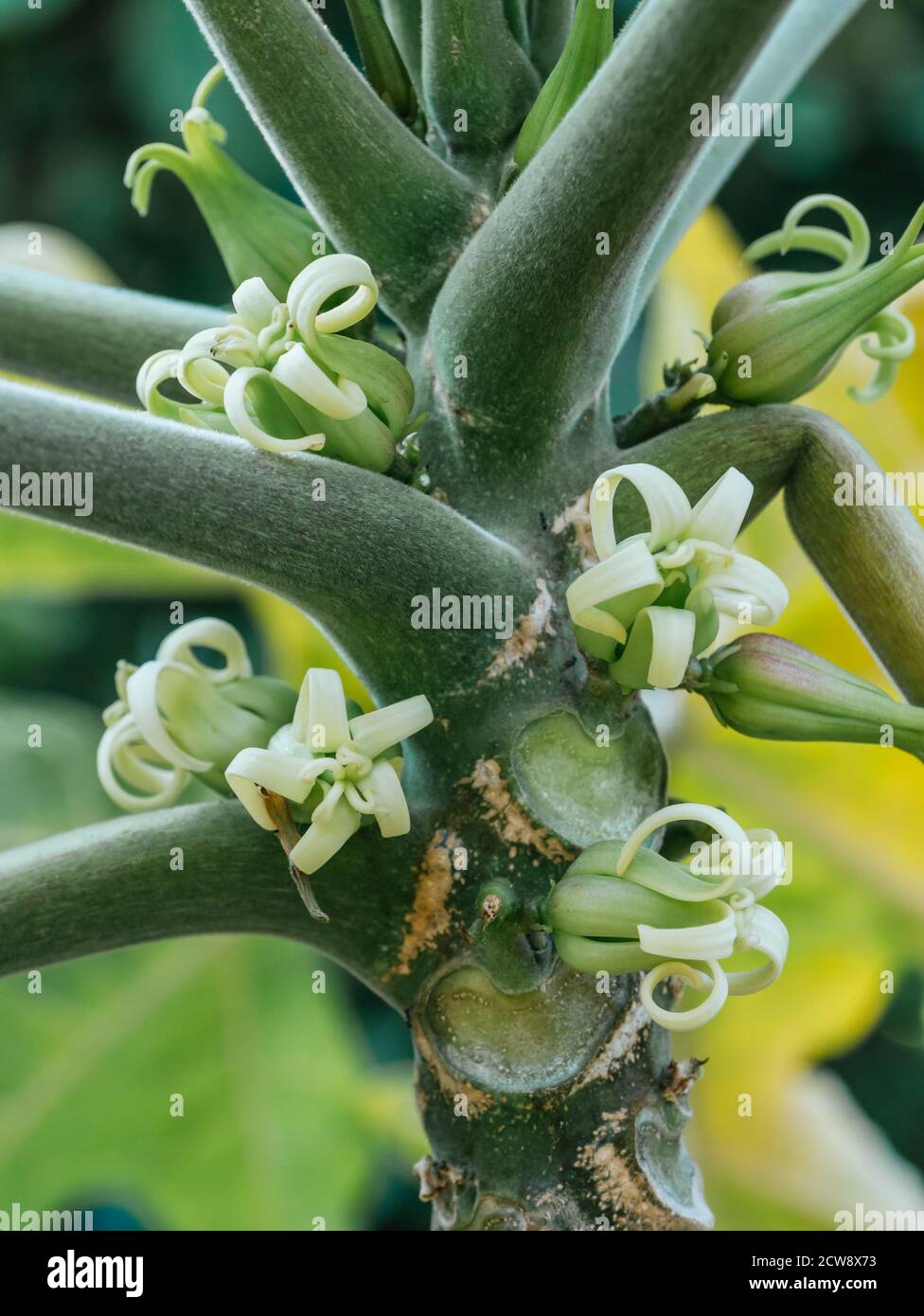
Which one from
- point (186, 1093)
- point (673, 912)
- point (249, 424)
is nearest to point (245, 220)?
point (249, 424)

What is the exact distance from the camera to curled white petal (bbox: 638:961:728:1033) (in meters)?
0.58

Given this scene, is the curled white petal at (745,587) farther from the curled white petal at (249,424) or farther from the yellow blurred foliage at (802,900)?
the yellow blurred foliage at (802,900)

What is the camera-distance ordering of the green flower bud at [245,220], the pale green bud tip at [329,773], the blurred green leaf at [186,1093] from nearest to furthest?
the pale green bud tip at [329,773] → the green flower bud at [245,220] → the blurred green leaf at [186,1093]

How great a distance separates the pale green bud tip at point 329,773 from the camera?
601 millimetres

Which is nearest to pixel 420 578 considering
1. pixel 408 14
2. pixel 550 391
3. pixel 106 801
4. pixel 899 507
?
pixel 550 391

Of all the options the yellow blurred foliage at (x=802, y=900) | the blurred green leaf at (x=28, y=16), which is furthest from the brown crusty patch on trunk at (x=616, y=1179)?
the blurred green leaf at (x=28, y=16)

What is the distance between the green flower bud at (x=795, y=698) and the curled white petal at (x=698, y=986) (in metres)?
0.11

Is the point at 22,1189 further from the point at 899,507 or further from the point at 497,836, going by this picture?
the point at 899,507

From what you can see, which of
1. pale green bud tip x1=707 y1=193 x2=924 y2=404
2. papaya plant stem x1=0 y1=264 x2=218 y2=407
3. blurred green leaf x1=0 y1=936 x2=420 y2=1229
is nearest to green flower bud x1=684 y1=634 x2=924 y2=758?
pale green bud tip x1=707 y1=193 x2=924 y2=404

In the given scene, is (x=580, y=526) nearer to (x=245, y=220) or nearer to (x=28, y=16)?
(x=245, y=220)

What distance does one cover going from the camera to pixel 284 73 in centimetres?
63

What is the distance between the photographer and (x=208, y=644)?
723mm

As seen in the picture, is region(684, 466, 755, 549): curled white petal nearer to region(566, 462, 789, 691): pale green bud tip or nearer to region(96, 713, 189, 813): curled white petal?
region(566, 462, 789, 691): pale green bud tip
